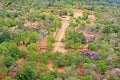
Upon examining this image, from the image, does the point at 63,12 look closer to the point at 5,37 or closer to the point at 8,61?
the point at 5,37

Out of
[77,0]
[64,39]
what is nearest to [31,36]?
[64,39]

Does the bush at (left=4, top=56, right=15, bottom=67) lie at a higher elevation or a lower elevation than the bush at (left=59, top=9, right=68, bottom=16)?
higher

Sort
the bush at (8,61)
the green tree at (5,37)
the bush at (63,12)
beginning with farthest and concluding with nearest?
the bush at (63,12) → the green tree at (5,37) → the bush at (8,61)

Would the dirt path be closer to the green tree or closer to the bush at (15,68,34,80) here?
the green tree

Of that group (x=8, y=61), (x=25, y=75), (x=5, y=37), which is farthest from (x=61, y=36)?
(x=25, y=75)

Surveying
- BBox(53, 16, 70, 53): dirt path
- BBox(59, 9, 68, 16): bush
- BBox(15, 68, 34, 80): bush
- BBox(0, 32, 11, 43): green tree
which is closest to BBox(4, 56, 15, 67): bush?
BBox(15, 68, 34, 80): bush

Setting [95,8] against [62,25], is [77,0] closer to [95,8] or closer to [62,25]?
[95,8]

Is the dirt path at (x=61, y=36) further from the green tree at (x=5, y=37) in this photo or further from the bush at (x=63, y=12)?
the green tree at (x=5, y=37)

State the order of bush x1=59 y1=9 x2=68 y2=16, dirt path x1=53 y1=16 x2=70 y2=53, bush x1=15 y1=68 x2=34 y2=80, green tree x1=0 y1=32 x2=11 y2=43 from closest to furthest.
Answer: bush x1=15 y1=68 x2=34 y2=80 < dirt path x1=53 y1=16 x2=70 y2=53 < green tree x1=0 y1=32 x2=11 y2=43 < bush x1=59 y1=9 x2=68 y2=16

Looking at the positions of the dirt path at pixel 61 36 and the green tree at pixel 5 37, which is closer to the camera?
the dirt path at pixel 61 36

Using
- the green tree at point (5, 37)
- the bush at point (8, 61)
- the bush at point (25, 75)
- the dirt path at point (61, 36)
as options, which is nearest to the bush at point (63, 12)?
the dirt path at point (61, 36)

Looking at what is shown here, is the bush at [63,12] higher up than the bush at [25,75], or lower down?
lower down
